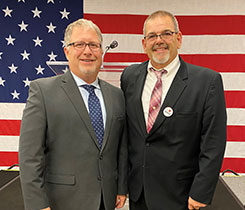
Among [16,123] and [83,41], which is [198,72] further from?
[16,123]

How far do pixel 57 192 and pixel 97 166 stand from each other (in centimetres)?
23

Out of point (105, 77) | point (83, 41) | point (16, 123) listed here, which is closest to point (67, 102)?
point (83, 41)

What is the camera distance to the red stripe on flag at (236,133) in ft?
10.4

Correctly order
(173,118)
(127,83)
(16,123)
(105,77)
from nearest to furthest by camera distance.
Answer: (173,118) → (127,83) → (105,77) → (16,123)

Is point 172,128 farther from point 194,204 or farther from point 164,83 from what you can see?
point 194,204

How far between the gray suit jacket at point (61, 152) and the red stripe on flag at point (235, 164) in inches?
92.1

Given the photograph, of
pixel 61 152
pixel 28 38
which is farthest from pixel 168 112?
pixel 28 38

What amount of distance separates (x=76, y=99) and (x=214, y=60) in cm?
231

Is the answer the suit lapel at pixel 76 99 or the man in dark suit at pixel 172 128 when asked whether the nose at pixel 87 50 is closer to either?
the suit lapel at pixel 76 99

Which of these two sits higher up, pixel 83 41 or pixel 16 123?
pixel 83 41

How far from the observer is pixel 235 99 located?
3.14 metres

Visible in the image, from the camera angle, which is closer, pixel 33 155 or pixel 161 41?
pixel 33 155

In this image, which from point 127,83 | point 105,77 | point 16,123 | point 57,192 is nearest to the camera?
point 57,192

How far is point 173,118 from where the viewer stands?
1.38 m
